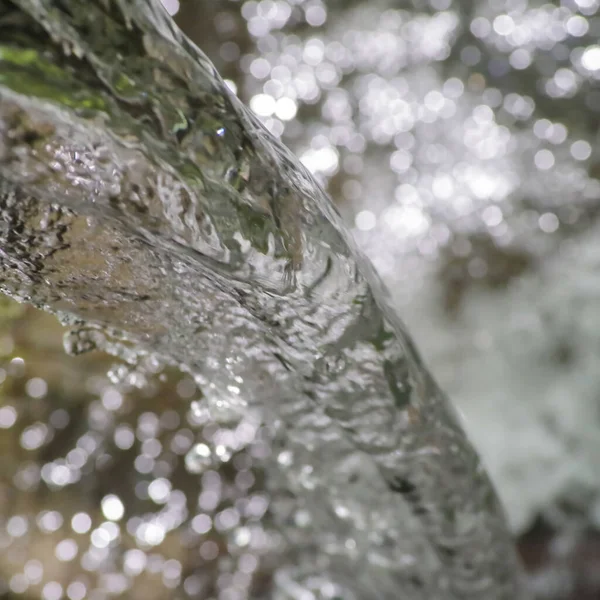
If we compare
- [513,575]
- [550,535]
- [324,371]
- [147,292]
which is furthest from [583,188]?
[147,292]

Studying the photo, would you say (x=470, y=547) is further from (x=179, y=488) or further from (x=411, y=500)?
(x=179, y=488)

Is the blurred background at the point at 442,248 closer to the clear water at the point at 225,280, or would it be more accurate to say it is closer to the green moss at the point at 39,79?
the clear water at the point at 225,280

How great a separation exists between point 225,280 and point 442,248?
0.88m

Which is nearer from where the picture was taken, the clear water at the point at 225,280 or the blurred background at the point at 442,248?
the clear water at the point at 225,280

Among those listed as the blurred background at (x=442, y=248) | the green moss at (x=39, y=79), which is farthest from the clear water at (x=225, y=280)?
the blurred background at (x=442, y=248)

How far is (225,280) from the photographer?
551 mm

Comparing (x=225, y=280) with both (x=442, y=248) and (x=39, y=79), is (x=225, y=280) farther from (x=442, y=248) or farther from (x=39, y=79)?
(x=442, y=248)

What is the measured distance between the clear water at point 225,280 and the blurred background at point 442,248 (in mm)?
201

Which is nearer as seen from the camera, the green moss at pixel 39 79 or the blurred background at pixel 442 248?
the green moss at pixel 39 79

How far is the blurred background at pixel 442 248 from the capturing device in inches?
43.9

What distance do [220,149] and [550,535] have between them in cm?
99

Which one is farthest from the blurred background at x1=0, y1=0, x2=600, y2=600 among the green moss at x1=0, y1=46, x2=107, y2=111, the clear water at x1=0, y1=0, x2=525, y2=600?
the green moss at x1=0, y1=46, x2=107, y2=111

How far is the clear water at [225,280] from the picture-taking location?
1.41ft

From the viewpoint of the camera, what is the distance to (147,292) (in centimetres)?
58
